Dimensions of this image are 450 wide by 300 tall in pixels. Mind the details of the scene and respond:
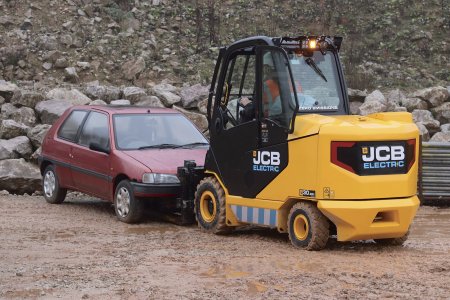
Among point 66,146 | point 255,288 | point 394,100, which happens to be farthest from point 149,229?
point 394,100

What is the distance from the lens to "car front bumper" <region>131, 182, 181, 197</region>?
11.2m

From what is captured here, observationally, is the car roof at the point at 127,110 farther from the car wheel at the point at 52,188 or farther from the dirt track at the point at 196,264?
the dirt track at the point at 196,264

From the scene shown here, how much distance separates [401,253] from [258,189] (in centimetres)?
178

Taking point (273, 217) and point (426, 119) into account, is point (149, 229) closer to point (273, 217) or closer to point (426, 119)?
point (273, 217)

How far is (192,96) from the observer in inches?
705

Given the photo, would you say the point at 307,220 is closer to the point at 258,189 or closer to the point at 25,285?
the point at 258,189

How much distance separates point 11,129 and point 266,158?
7841 millimetres

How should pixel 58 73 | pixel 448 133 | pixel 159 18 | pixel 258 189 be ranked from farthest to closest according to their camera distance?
pixel 159 18, pixel 58 73, pixel 448 133, pixel 258 189

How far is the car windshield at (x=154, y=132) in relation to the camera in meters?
12.2

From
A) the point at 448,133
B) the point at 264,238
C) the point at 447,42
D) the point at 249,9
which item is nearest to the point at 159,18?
the point at 249,9

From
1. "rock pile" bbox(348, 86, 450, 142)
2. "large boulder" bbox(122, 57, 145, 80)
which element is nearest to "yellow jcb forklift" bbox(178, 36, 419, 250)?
"rock pile" bbox(348, 86, 450, 142)

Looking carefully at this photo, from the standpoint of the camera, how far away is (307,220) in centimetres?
922

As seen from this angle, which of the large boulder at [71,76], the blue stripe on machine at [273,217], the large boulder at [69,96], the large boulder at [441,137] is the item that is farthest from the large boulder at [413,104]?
the blue stripe on machine at [273,217]

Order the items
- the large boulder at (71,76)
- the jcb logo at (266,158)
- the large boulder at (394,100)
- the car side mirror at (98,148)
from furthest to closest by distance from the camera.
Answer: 1. the large boulder at (71,76)
2. the large boulder at (394,100)
3. the car side mirror at (98,148)
4. the jcb logo at (266,158)
